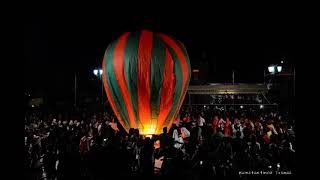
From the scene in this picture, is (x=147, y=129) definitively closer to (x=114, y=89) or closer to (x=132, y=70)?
(x=114, y=89)

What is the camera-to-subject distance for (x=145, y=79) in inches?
488

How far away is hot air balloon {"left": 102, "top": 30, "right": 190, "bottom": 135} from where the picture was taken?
12.4 metres

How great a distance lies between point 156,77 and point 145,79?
0.42 metres

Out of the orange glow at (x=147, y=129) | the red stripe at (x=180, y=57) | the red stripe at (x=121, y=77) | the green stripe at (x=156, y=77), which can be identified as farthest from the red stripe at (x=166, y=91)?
the red stripe at (x=121, y=77)

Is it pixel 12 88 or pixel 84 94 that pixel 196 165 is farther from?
pixel 84 94

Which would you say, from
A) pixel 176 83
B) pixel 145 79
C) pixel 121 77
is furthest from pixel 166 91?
pixel 121 77

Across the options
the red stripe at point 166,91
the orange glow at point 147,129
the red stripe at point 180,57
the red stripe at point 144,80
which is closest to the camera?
the red stripe at point 144,80

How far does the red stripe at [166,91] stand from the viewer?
41.5ft

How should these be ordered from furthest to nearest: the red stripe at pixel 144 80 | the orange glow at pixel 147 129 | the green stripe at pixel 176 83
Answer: the green stripe at pixel 176 83 → the orange glow at pixel 147 129 → the red stripe at pixel 144 80

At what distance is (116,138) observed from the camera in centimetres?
779

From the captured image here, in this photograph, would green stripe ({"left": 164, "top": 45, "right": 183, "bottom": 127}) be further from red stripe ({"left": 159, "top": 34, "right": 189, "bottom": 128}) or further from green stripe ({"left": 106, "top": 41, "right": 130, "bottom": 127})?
green stripe ({"left": 106, "top": 41, "right": 130, "bottom": 127})

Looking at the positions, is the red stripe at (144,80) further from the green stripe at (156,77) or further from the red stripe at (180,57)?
the red stripe at (180,57)

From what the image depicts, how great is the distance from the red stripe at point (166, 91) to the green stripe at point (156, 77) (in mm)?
149

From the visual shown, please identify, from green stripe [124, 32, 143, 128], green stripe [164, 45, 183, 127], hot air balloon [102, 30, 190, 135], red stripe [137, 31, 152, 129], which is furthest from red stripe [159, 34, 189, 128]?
green stripe [124, 32, 143, 128]
